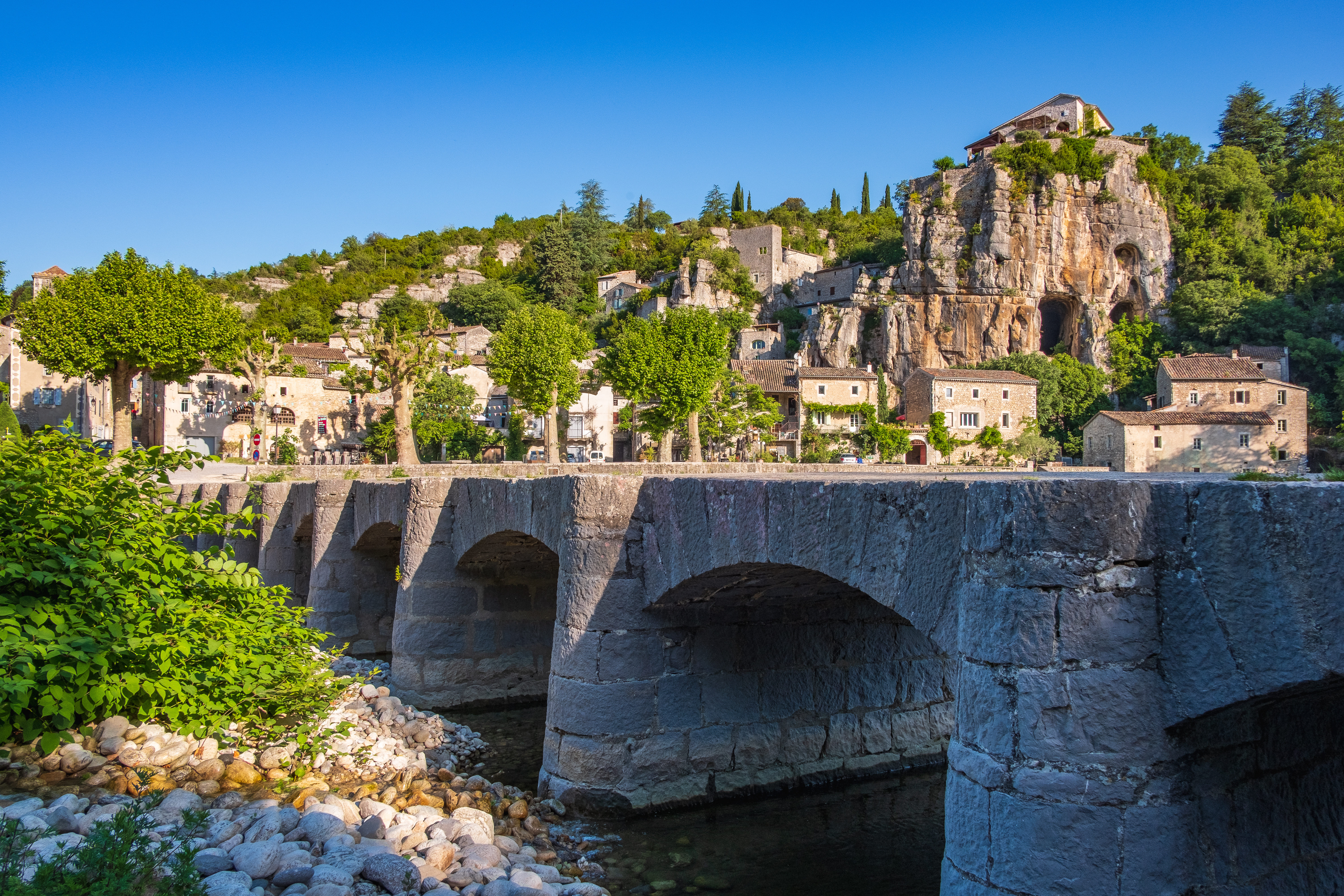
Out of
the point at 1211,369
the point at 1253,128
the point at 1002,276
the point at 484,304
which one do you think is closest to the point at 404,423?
the point at 1211,369

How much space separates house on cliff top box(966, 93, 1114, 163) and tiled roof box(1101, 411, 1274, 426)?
138 feet

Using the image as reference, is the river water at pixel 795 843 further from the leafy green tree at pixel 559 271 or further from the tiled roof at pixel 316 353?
the leafy green tree at pixel 559 271

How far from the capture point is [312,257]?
418 feet

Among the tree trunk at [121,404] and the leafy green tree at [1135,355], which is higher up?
the leafy green tree at [1135,355]

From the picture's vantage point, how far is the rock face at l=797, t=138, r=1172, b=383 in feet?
240

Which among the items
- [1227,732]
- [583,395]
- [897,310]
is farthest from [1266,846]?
[897,310]

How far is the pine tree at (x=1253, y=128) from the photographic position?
90.8 meters

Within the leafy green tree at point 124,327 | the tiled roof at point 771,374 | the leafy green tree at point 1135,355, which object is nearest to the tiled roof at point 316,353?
the leafy green tree at point 124,327

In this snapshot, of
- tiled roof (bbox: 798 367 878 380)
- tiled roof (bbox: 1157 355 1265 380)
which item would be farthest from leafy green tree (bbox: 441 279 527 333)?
tiled roof (bbox: 1157 355 1265 380)

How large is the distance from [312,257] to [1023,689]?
13565cm

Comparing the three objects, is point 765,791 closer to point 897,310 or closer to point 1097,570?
point 1097,570

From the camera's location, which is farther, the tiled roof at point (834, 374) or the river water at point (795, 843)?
the tiled roof at point (834, 374)

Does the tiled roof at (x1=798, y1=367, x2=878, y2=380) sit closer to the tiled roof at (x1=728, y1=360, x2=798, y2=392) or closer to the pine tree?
the tiled roof at (x1=728, y1=360, x2=798, y2=392)

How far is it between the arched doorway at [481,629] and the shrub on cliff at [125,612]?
316 centimetres
